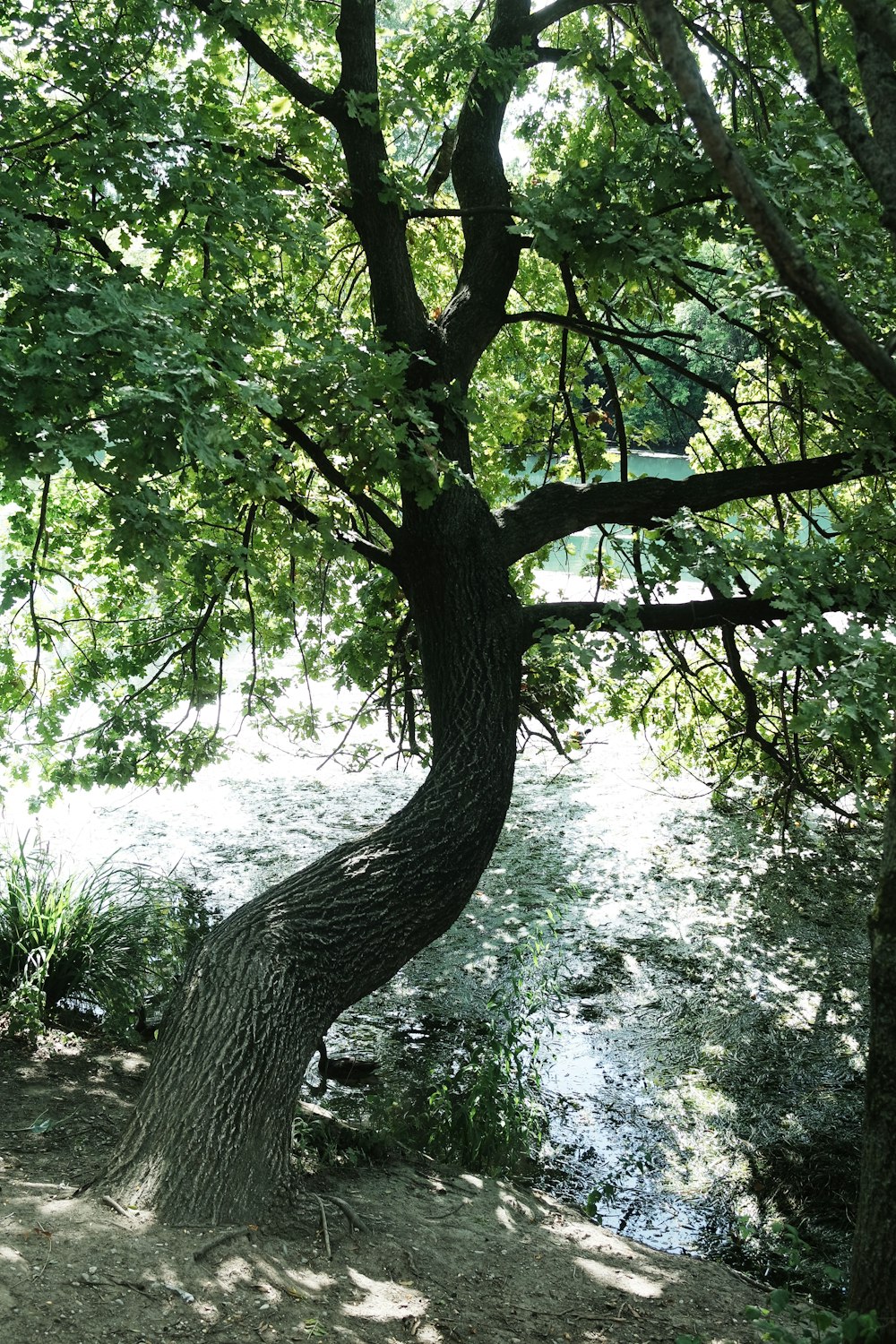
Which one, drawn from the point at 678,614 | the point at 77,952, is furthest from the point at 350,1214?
the point at 678,614

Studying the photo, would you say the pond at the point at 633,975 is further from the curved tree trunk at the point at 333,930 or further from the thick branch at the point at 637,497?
the thick branch at the point at 637,497

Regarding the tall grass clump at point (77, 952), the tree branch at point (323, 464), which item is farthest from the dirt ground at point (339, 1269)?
the tree branch at point (323, 464)

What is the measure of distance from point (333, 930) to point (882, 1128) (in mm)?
2376

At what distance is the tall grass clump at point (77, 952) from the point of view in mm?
5672

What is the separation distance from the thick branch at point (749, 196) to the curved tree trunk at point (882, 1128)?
105 cm

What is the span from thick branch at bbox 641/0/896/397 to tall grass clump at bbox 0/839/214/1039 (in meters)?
4.91

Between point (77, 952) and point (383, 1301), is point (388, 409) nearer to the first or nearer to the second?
point (77, 952)

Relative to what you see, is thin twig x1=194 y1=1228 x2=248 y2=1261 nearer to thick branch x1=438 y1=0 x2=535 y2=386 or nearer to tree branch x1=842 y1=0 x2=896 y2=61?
tree branch x1=842 y1=0 x2=896 y2=61

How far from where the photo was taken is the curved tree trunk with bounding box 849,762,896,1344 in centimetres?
278

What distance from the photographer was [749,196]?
2369 mm

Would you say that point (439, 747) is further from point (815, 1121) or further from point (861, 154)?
point (861, 154)

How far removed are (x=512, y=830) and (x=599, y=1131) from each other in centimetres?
468

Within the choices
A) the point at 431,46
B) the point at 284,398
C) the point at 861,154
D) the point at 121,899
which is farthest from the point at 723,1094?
the point at 431,46

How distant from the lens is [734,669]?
6262 millimetres
